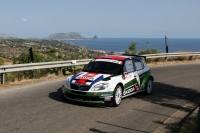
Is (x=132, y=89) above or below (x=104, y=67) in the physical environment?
below

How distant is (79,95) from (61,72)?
270 inches

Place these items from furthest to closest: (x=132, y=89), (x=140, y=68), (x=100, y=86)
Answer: (x=140, y=68) < (x=132, y=89) < (x=100, y=86)

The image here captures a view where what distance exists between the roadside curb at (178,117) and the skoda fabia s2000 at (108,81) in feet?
5.93

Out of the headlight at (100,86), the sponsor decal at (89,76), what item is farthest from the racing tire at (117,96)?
the sponsor decal at (89,76)

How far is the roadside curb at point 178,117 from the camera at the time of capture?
7184 mm

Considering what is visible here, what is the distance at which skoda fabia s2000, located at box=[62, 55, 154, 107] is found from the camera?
28.7ft

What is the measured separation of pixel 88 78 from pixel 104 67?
125 centimetres

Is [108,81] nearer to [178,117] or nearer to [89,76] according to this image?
[89,76]

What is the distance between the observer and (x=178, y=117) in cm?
836

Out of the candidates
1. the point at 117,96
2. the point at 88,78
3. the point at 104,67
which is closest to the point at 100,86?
the point at 88,78

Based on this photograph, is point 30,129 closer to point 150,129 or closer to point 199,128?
point 150,129

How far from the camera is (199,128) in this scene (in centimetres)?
550

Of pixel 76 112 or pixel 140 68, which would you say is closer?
pixel 76 112

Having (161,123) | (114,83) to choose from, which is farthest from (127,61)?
(161,123)
